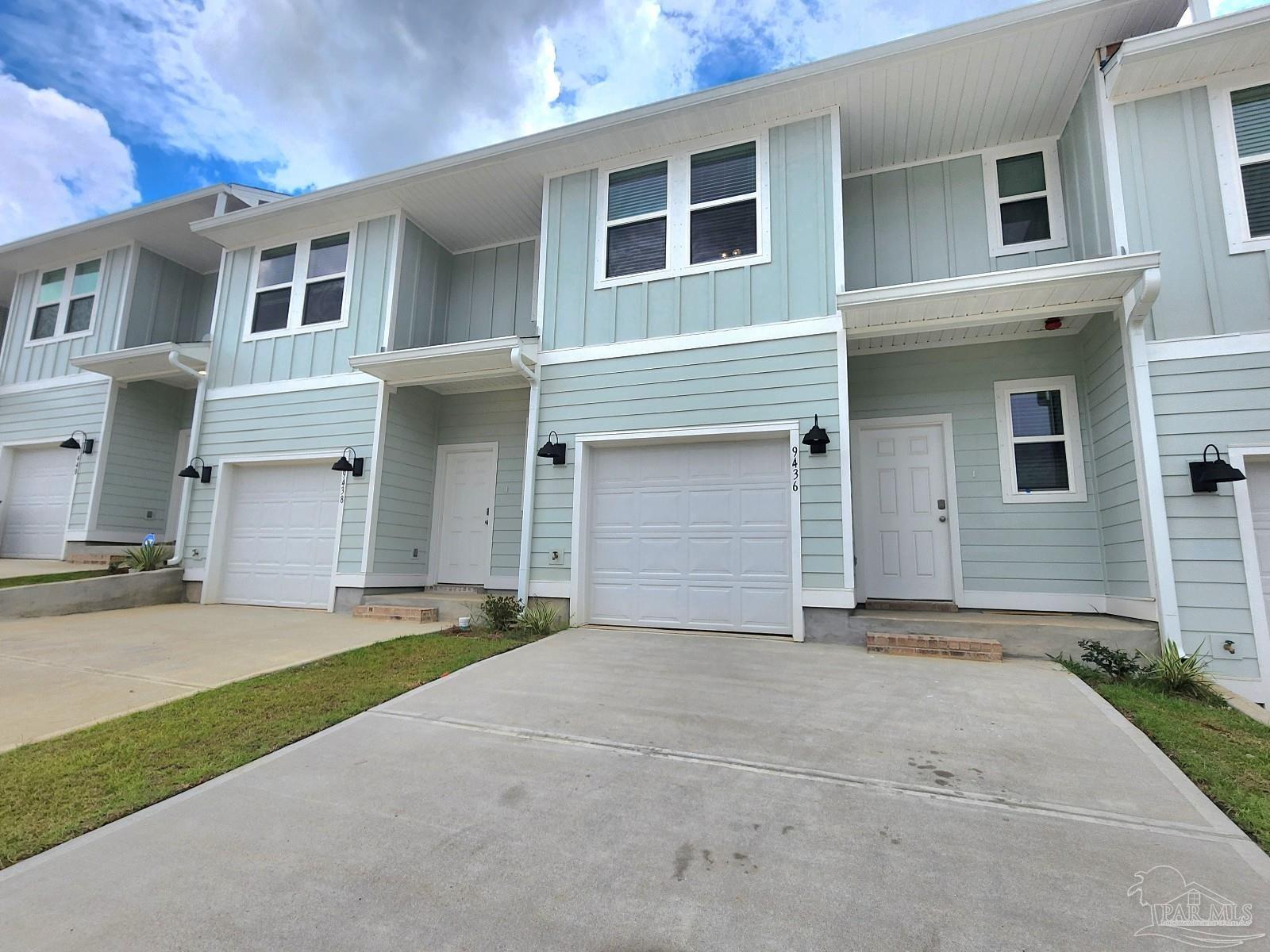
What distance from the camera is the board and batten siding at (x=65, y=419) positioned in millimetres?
9000

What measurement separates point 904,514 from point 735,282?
10.4 feet

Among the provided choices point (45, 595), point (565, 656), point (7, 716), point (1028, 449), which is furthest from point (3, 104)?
point (1028, 449)

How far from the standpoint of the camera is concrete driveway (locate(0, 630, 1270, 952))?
1552 millimetres

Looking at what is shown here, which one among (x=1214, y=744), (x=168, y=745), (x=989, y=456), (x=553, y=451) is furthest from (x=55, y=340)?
(x=1214, y=744)

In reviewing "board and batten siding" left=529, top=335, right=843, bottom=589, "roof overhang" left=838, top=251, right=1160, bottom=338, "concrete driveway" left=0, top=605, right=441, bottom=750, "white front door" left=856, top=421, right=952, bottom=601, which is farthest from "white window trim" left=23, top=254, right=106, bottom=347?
"white front door" left=856, top=421, right=952, bottom=601

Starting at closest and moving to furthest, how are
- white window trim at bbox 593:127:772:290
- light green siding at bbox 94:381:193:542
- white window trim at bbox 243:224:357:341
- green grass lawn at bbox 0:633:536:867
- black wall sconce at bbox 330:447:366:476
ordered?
green grass lawn at bbox 0:633:536:867 → white window trim at bbox 593:127:772:290 → black wall sconce at bbox 330:447:366:476 → white window trim at bbox 243:224:357:341 → light green siding at bbox 94:381:193:542

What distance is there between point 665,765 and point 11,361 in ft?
45.5

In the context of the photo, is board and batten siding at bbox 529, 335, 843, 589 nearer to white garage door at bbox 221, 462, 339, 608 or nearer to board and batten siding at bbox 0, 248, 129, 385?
white garage door at bbox 221, 462, 339, 608

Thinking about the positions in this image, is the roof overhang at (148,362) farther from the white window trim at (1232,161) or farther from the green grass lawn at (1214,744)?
the white window trim at (1232,161)

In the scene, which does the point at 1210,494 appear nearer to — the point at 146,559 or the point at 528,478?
the point at 528,478

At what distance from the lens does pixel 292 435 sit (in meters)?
7.87

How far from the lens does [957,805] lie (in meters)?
2.26

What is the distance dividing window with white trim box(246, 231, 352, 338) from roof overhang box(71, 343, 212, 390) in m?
0.82

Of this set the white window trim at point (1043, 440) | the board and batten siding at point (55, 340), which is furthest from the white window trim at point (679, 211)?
the board and batten siding at point (55, 340)
